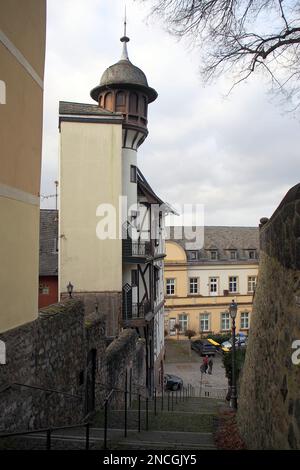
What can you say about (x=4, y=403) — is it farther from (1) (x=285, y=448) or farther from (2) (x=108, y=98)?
(2) (x=108, y=98)

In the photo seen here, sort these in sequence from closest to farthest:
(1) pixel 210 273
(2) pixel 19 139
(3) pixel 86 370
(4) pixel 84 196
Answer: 1. (2) pixel 19 139
2. (3) pixel 86 370
3. (4) pixel 84 196
4. (1) pixel 210 273

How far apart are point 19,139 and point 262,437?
5.63m

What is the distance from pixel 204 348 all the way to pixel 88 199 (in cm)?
2356

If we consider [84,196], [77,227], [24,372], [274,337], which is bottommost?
[24,372]

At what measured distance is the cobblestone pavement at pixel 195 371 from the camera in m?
30.6

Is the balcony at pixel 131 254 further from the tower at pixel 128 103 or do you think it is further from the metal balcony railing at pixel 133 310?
the metal balcony railing at pixel 133 310

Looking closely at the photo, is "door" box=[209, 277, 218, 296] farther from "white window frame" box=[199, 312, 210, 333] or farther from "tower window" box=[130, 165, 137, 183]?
"tower window" box=[130, 165, 137, 183]

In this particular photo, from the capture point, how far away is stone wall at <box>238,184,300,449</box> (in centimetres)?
500

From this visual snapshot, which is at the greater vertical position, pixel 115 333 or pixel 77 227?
pixel 77 227

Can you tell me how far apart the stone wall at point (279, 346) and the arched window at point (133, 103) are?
16.2 meters

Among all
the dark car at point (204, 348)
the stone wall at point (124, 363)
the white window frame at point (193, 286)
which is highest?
the white window frame at point (193, 286)

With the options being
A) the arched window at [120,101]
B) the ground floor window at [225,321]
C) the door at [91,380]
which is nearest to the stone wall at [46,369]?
the door at [91,380]
